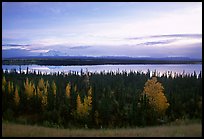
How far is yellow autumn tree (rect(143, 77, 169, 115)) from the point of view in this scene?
18.0m

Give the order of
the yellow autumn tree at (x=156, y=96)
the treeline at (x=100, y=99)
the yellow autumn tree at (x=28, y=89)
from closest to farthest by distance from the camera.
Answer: the treeline at (x=100, y=99) → the yellow autumn tree at (x=156, y=96) → the yellow autumn tree at (x=28, y=89)

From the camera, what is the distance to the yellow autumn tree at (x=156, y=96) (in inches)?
709

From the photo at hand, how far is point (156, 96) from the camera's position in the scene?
18.7 m

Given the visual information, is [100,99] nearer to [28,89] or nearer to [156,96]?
[28,89]

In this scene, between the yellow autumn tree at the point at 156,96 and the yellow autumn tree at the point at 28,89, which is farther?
the yellow autumn tree at the point at 28,89

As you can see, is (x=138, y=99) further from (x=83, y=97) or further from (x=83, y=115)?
(x=83, y=97)

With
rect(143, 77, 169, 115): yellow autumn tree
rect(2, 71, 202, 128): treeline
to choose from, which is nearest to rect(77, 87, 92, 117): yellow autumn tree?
rect(2, 71, 202, 128): treeline

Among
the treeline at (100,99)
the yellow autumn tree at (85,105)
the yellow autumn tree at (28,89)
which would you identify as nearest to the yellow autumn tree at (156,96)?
the treeline at (100,99)

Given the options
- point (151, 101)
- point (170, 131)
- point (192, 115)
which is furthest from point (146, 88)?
point (170, 131)

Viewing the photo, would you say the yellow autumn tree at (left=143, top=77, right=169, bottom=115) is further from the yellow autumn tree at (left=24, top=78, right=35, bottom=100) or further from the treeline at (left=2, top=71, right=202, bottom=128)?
the yellow autumn tree at (left=24, top=78, right=35, bottom=100)

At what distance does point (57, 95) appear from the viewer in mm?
26562

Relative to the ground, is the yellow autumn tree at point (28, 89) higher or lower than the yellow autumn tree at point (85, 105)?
higher

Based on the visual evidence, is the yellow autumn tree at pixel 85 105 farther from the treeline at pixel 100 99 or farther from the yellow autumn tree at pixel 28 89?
the yellow autumn tree at pixel 28 89

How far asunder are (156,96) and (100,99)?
8.04m
